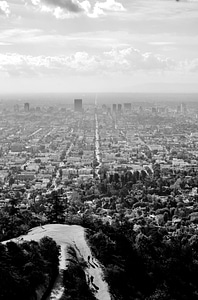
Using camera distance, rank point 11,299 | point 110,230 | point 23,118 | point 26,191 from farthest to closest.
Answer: point 23,118 < point 26,191 < point 110,230 < point 11,299

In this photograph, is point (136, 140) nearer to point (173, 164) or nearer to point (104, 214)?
point (173, 164)

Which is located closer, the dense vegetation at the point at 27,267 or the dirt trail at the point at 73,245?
the dense vegetation at the point at 27,267

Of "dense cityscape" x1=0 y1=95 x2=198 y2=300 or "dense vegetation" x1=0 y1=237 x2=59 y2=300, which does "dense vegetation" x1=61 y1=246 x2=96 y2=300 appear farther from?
"dense vegetation" x1=0 y1=237 x2=59 y2=300

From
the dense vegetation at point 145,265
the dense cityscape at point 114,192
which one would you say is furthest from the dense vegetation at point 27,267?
the dense vegetation at point 145,265

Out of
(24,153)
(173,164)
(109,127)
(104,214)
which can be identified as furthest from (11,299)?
(109,127)

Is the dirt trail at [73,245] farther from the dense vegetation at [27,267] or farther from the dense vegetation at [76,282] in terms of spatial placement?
the dense vegetation at [27,267]

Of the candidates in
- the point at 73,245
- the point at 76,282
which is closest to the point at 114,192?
the point at 73,245
